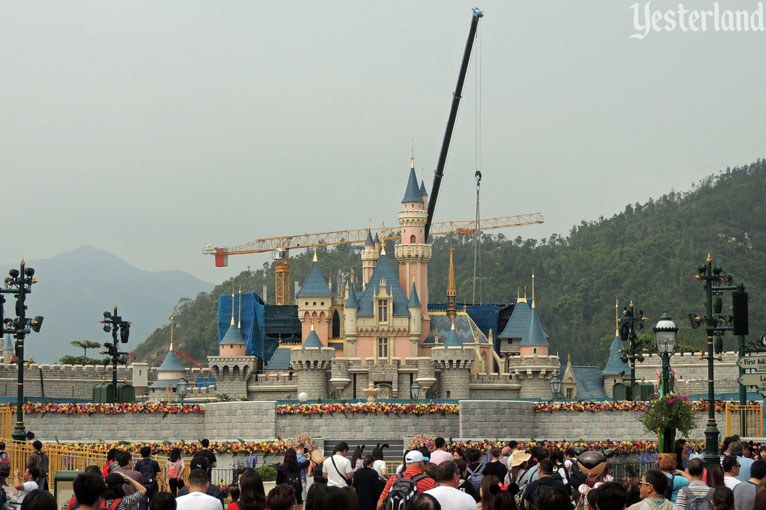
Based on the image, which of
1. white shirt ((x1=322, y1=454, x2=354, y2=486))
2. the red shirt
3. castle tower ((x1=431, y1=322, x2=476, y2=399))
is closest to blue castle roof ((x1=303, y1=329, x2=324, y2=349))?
castle tower ((x1=431, y1=322, x2=476, y2=399))

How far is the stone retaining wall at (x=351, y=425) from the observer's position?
37.7 metres

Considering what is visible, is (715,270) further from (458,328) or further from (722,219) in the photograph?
(722,219)

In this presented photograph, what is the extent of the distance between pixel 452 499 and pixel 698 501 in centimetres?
287

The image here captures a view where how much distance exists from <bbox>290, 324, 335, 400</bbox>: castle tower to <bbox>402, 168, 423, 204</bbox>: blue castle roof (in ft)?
36.2

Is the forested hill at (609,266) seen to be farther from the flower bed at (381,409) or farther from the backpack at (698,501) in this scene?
the backpack at (698,501)

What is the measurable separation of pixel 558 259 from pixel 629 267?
47.6 ft

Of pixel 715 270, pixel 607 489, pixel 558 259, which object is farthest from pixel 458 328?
pixel 558 259

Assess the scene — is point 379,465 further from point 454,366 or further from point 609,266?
point 609,266

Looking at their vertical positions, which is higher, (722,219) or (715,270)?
(722,219)

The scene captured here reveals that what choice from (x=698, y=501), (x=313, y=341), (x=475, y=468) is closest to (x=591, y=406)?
(x=475, y=468)

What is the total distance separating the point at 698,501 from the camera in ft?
44.0

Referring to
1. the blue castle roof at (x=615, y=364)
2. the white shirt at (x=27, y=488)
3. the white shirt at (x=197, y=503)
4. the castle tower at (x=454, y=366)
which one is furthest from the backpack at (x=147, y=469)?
the blue castle roof at (x=615, y=364)

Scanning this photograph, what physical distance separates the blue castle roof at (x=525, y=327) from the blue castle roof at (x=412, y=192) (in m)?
9.15

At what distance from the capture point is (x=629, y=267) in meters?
138
